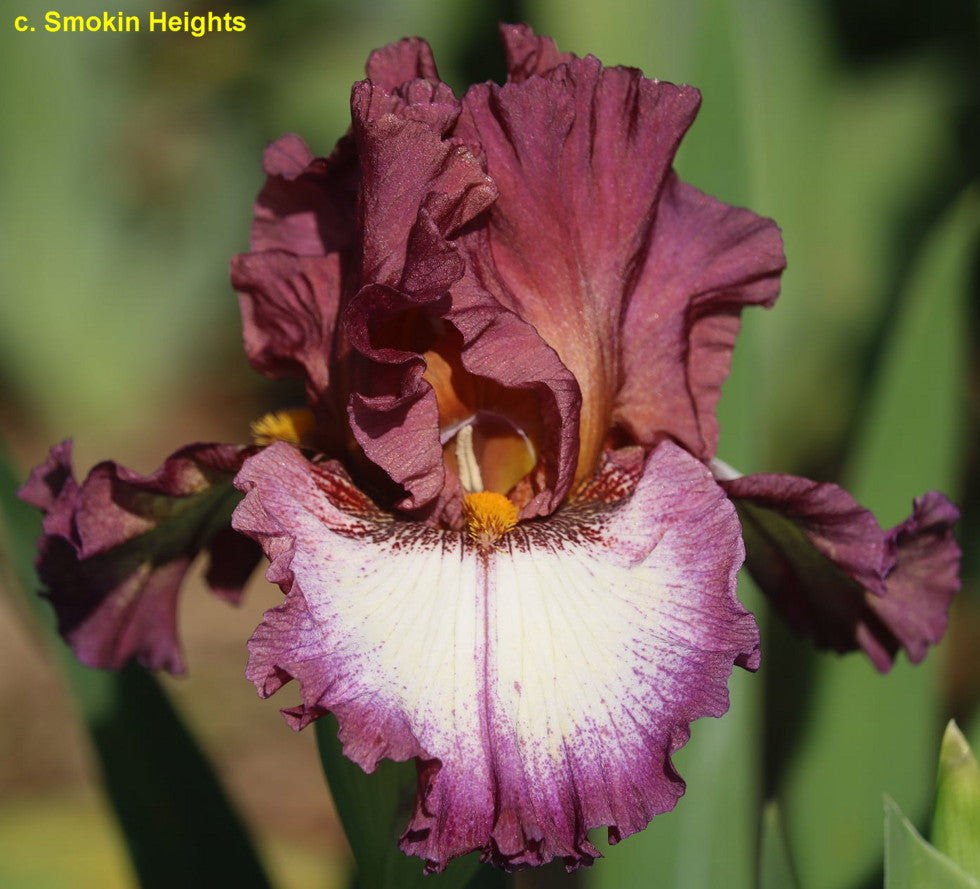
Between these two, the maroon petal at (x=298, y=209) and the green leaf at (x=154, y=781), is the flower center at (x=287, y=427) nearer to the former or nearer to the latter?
the maroon petal at (x=298, y=209)

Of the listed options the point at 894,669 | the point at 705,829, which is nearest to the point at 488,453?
the point at 705,829

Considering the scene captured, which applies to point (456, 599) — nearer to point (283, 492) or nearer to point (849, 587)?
point (283, 492)

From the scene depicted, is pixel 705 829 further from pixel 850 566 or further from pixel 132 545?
pixel 132 545

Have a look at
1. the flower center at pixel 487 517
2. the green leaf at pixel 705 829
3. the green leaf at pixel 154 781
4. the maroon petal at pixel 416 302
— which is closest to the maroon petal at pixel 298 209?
the maroon petal at pixel 416 302

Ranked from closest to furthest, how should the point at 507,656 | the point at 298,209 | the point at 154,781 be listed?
the point at 507,656
the point at 298,209
the point at 154,781

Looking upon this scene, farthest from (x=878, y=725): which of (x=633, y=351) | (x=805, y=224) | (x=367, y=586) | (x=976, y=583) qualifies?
(x=805, y=224)

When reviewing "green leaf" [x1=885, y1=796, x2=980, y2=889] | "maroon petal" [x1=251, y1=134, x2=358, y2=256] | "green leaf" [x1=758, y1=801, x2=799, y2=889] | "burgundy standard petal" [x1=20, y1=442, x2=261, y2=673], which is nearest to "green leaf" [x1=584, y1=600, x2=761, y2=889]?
"green leaf" [x1=758, y1=801, x2=799, y2=889]

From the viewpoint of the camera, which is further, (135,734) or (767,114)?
(767,114)
